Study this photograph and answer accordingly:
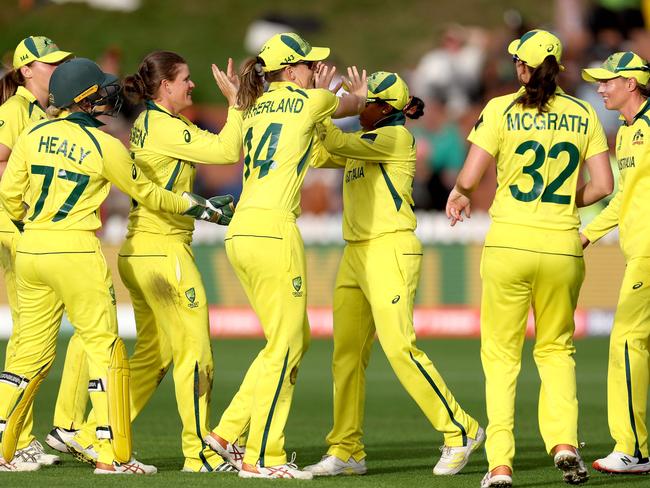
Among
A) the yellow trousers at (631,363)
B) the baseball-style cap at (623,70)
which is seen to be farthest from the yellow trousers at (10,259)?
the baseball-style cap at (623,70)

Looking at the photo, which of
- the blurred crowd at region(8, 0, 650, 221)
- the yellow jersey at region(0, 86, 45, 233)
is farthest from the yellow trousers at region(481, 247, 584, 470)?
the blurred crowd at region(8, 0, 650, 221)

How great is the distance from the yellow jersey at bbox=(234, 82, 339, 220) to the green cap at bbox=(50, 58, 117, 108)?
38.8 inches

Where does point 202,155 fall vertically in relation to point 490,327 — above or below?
above

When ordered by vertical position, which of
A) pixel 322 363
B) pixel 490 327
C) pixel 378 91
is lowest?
pixel 322 363

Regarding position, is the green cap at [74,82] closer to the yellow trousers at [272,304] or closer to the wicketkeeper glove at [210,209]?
the wicketkeeper glove at [210,209]

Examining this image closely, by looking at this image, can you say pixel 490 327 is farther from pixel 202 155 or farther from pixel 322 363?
pixel 322 363

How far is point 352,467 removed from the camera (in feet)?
28.5

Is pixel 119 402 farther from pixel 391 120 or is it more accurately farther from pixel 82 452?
pixel 391 120

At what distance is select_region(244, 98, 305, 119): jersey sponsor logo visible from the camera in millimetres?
8141

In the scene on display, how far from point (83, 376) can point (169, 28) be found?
75.3 feet

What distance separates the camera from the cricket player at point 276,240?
8.06 m

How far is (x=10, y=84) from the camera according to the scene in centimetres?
936

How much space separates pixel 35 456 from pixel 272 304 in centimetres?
197

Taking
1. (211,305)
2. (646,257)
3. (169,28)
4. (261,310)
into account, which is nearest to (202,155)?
(261,310)
